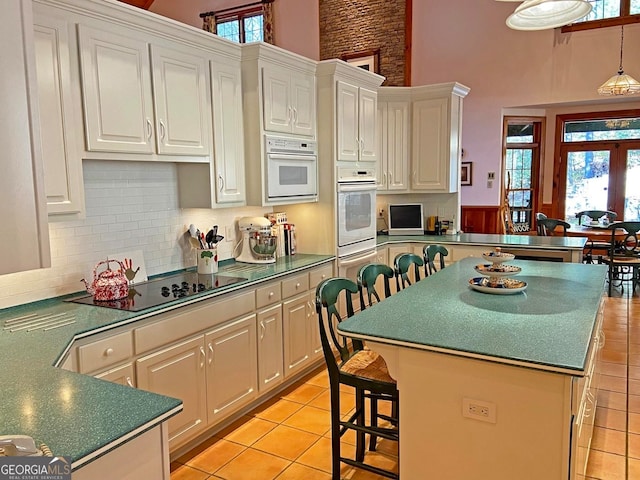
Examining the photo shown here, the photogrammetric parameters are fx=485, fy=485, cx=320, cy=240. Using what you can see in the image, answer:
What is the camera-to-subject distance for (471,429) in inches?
75.4

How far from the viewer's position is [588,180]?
7.66 meters

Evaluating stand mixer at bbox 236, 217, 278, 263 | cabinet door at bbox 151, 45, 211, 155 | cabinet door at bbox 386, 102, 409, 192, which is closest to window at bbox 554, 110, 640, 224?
cabinet door at bbox 386, 102, 409, 192

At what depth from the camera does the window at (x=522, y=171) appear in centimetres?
756

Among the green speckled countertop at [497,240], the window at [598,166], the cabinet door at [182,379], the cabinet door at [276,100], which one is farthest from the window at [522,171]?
the cabinet door at [182,379]

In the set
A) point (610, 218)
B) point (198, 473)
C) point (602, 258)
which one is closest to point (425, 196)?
point (602, 258)

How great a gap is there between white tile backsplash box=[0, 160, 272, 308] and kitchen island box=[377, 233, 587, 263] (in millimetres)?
2261

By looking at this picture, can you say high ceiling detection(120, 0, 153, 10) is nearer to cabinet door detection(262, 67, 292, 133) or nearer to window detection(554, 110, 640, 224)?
cabinet door detection(262, 67, 292, 133)

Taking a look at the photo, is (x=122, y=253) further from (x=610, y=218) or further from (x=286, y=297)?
(x=610, y=218)

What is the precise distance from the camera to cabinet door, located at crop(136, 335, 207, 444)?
2486mm

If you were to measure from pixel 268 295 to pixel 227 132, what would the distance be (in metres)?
1.16

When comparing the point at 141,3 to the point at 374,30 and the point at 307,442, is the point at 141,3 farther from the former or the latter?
the point at 307,442

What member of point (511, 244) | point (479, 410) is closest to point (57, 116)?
point (479, 410)

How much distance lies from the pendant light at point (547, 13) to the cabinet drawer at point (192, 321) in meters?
2.26

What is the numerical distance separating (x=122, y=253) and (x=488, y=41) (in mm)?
6125
